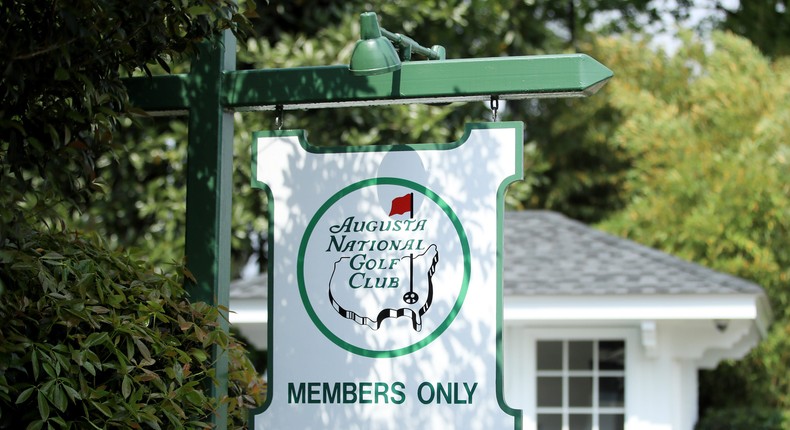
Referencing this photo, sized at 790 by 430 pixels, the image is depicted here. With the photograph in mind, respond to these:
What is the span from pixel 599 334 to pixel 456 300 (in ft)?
21.3

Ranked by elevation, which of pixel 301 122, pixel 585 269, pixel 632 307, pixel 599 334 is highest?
pixel 301 122

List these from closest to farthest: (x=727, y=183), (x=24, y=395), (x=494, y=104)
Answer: (x=24, y=395) < (x=494, y=104) < (x=727, y=183)

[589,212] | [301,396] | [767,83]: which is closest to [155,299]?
[301,396]

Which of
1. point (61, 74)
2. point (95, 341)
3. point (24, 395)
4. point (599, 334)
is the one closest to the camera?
point (24, 395)

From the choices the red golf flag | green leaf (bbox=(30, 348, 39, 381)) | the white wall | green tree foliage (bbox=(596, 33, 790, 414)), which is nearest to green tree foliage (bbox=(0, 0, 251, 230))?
green leaf (bbox=(30, 348, 39, 381))

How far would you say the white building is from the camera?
9.64 metres

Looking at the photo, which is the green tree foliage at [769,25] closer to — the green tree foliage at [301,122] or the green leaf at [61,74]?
the green tree foliage at [301,122]

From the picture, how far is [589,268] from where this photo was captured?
404 inches

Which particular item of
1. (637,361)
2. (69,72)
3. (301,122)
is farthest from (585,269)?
(69,72)

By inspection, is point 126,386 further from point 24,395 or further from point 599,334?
point 599,334

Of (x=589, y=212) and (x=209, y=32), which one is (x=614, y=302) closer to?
(x=209, y=32)

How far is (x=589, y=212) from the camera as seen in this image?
19328 mm

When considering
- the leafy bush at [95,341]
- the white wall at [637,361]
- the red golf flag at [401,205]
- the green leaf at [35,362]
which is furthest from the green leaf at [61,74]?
the white wall at [637,361]

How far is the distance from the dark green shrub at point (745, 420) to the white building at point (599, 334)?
3.00ft
